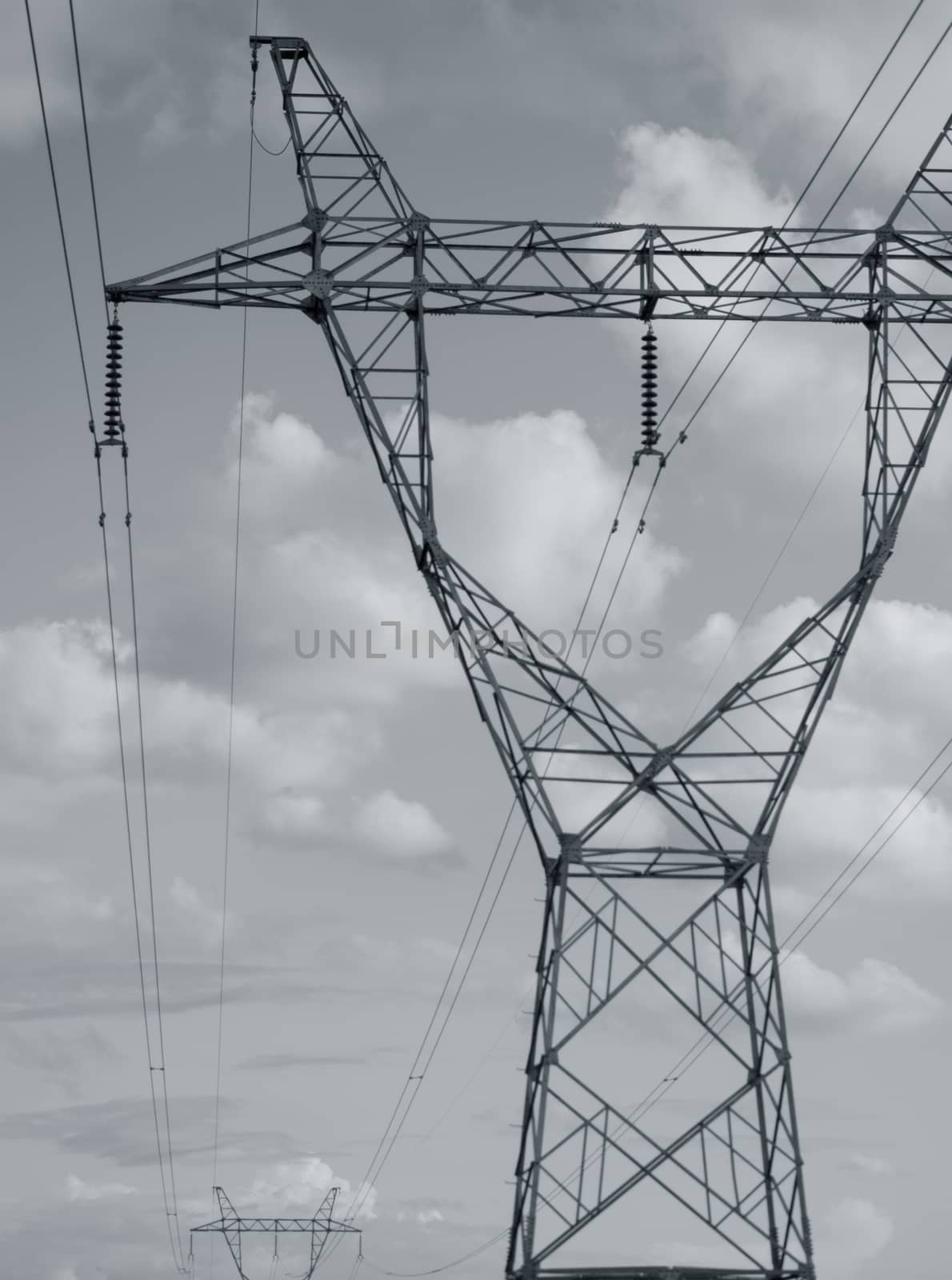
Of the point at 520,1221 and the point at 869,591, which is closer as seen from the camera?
the point at 520,1221

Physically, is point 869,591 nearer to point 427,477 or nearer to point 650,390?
point 650,390

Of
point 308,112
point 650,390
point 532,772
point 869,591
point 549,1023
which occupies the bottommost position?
point 549,1023

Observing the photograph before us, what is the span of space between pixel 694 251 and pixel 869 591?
590cm

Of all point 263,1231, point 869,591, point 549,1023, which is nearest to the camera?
point 549,1023

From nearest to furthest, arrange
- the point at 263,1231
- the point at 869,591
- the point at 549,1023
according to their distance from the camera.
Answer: the point at 549,1023, the point at 869,591, the point at 263,1231

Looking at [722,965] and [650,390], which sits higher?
[650,390]

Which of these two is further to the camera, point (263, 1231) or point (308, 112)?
point (263, 1231)

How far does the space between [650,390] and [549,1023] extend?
9.84 m

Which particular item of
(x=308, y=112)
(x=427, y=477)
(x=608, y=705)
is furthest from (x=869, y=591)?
(x=308, y=112)

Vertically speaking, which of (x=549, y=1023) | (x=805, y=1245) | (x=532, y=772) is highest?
(x=532, y=772)

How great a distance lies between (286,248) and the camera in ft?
95.6

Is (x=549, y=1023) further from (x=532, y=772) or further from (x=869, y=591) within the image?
(x=869, y=591)

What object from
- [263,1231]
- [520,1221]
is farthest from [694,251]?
[263,1231]

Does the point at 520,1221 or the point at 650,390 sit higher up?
the point at 650,390
